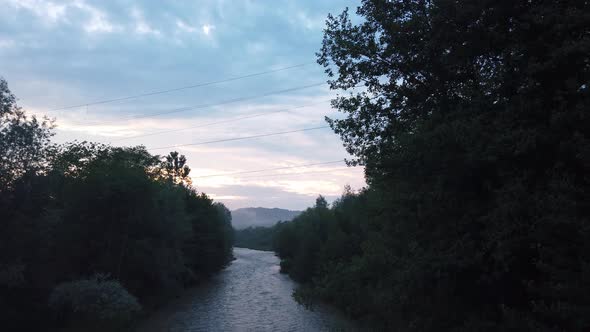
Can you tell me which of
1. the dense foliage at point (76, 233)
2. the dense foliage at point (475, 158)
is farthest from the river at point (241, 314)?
the dense foliage at point (475, 158)

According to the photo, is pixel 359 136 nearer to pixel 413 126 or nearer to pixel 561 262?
pixel 413 126

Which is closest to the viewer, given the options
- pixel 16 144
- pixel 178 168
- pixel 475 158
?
pixel 475 158

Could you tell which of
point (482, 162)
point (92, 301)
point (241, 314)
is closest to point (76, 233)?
point (92, 301)

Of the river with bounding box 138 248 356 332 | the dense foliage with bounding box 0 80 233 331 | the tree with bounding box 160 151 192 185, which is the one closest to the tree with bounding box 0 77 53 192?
the dense foliage with bounding box 0 80 233 331

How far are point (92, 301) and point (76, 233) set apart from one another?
8.07m

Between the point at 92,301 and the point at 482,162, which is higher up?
the point at 482,162

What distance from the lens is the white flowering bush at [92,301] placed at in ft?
85.6

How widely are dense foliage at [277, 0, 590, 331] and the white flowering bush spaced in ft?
48.8

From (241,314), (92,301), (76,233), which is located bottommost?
(241,314)

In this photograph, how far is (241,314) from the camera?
36.7 meters

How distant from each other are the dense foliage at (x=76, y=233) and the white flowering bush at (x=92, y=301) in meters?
0.05

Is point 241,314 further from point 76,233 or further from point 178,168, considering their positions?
point 178,168

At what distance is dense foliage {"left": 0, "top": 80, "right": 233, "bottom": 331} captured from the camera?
81.6 feet

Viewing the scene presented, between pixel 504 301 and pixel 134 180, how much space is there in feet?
88.9
